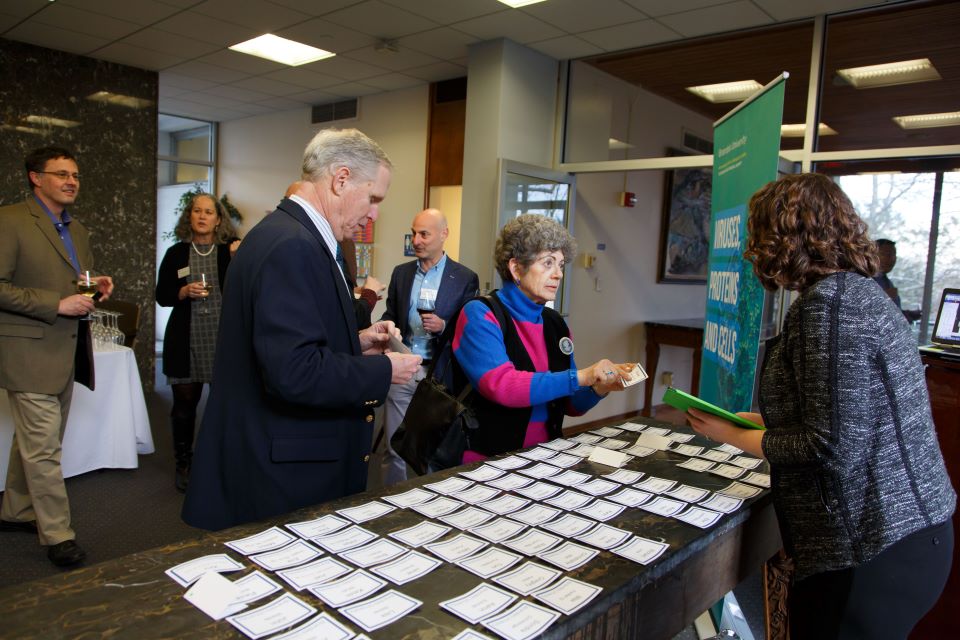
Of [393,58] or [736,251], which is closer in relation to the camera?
[736,251]

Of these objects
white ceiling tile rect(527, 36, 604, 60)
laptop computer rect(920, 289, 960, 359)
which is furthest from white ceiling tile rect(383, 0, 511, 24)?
laptop computer rect(920, 289, 960, 359)

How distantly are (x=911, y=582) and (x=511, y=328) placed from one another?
121cm

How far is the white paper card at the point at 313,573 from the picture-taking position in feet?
3.18

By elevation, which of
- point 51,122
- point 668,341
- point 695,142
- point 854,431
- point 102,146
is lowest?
point 668,341

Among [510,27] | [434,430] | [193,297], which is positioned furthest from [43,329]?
[510,27]

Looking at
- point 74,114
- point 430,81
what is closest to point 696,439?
point 430,81

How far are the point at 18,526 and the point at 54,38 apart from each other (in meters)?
4.41

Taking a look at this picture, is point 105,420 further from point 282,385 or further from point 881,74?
point 881,74

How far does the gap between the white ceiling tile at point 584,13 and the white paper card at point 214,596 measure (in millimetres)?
4099

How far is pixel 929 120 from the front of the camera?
3.89 m

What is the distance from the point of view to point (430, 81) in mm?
6273

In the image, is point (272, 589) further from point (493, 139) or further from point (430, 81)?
point (430, 81)

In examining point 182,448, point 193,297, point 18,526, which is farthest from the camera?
point 182,448

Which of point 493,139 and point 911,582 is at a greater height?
point 493,139
